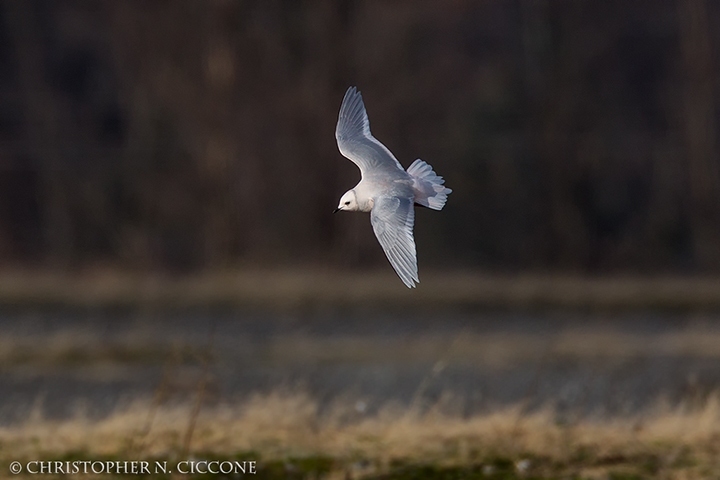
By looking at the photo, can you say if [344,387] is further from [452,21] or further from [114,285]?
[452,21]

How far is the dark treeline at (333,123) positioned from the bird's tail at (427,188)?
11641mm

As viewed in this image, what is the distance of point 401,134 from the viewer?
18.8m

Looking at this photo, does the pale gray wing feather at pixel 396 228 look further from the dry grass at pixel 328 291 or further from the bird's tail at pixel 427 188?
the dry grass at pixel 328 291

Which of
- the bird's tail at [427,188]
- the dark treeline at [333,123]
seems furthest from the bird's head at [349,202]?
the dark treeline at [333,123]

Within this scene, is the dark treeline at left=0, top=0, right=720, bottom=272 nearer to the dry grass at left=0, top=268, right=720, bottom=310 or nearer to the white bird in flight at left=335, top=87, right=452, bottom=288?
the dry grass at left=0, top=268, right=720, bottom=310

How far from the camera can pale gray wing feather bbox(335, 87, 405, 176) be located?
211 inches

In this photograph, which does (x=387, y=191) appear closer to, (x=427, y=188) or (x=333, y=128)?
(x=427, y=188)

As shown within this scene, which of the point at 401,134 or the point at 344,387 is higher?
the point at 401,134

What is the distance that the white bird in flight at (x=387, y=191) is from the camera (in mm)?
4559

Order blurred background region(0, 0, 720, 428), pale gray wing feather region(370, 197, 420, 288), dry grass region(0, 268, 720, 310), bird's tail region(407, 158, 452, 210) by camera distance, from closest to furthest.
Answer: pale gray wing feather region(370, 197, 420, 288) < bird's tail region(407, 158, 452, 210) < dry grass region(0, 268, 720, 310) < blurred background region(0, 0, 720, 428)

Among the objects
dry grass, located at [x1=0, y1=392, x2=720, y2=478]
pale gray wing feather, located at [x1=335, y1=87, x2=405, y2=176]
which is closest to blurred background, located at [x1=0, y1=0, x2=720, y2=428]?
dry grass, located at [x1=0, y1=392, x2=720, y2=478]

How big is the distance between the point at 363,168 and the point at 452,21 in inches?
595

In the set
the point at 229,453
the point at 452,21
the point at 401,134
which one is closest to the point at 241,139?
the point at 401,134

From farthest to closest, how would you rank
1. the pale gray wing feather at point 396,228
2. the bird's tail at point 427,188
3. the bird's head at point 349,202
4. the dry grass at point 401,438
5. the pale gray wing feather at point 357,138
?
the dry grass at point 401,438, the pale gray wing feather at point 357,138, the bird's tail at point 427,188, the bird's head at point 349,202, the pale gray wing feather at point 396,228
